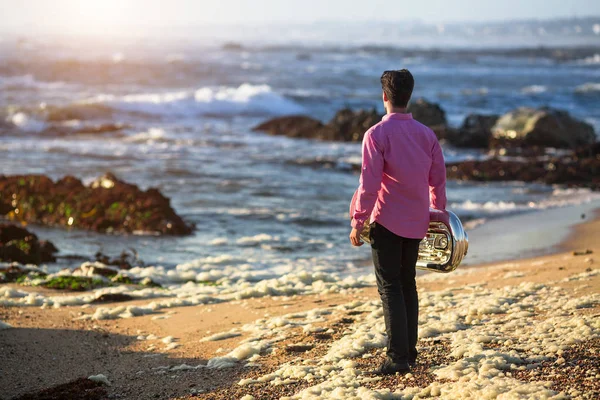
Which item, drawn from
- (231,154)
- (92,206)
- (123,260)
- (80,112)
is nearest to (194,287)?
(123,260)

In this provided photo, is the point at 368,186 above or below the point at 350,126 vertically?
below

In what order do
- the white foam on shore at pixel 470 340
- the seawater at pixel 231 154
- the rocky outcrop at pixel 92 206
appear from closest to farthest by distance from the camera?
the white foam on shore at pixel 470 340 < the seawater at pixel 231 154 < the rocky outcrop at pixel 92 206

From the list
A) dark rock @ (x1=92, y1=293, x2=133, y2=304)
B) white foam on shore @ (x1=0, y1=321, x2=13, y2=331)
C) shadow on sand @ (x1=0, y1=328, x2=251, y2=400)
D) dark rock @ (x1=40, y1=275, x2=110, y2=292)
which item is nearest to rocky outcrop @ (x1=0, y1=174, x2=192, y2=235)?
dark rock @ (x1=40, y1=275, x2=110, y2=292)

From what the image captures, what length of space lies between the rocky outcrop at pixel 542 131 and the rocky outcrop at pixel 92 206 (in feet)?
38.2

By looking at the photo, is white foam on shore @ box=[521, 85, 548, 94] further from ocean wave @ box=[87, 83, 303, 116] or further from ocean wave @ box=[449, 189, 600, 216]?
ocean wave @ box=[449, 189, 600, 216]

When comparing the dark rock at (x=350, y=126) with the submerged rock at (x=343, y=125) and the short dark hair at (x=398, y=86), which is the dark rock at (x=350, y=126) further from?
the short dark hair at (x=398, y=86)

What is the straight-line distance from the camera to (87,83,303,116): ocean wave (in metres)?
30.5

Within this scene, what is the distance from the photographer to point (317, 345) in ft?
17.6

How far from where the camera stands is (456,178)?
16.2 meters

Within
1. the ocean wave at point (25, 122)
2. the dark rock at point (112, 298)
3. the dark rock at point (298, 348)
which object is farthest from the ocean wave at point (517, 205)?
the ocean wave at point (25, 122)

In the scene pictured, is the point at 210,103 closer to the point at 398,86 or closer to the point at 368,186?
the point at 398,86

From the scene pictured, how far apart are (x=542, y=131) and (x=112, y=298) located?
15.5 m

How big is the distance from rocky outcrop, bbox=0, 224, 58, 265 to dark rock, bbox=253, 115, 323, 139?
1407 centimetres

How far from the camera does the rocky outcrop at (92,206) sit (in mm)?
11305
